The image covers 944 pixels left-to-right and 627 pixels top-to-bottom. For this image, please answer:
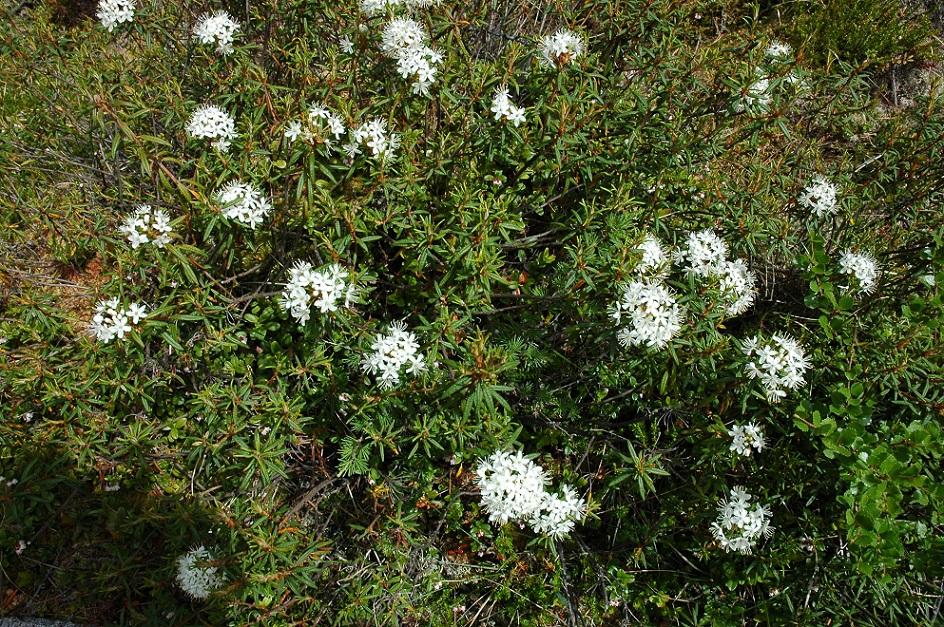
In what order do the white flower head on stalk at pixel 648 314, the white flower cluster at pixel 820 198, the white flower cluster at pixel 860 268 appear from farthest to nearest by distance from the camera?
1. the white flower cluster at pixel 820 198
2. the white flower cluster at pixel 860 268
3. the white flower head on stalk at pixel 648 314

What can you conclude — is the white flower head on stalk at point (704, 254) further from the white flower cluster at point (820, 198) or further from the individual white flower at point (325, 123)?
the individual white flower at point (325, 123)

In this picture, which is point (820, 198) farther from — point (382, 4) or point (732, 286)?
point (382, 4)

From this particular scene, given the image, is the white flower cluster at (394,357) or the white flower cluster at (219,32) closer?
the white flower cluster at (394,357)

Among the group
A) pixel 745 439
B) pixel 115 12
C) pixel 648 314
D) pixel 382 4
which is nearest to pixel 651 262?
pixel 648 314

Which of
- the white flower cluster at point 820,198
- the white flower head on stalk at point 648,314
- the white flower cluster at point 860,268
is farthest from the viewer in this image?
the white flower cluster at point 820,198

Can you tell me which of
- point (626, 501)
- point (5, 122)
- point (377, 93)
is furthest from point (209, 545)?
point (5, 122)

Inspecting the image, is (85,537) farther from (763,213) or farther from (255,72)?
(763,213)

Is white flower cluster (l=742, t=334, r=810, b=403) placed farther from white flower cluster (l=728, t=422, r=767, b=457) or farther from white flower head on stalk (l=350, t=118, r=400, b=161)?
white flower head on stalk (l=350, t=118, r=400, b=161)

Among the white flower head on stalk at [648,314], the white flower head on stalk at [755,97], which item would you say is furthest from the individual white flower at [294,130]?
Result: the white flower head on stalk at [755,97]
